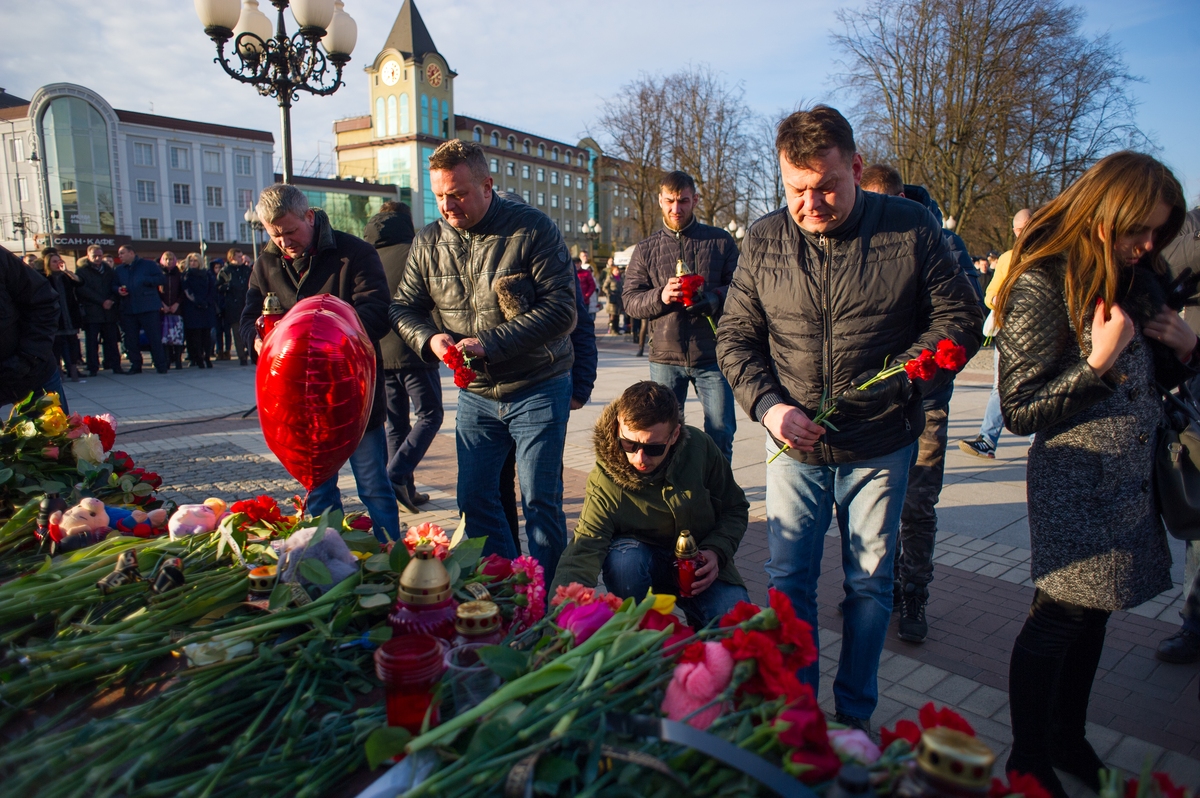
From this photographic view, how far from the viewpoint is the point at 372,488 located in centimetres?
385

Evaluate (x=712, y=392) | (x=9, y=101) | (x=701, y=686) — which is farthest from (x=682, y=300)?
(x=9, y=101)

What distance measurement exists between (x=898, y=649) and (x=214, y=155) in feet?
200

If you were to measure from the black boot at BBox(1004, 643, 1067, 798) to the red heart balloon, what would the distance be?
6.67 feet

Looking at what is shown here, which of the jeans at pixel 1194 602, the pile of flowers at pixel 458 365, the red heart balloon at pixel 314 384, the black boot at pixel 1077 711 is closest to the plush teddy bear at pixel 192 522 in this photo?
the red heart balloon at pixel 314 384

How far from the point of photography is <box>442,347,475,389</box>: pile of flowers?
3.04m

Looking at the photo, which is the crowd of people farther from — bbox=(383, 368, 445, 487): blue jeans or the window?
the window

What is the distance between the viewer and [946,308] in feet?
7.99

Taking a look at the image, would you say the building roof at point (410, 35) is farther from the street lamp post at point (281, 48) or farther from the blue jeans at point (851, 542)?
the blue jeans at point (851, 542)

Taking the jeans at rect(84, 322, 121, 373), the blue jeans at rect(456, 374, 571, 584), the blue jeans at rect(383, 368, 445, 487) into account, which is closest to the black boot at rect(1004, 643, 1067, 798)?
the blue jeans at rect(456, 374, 571, 584)

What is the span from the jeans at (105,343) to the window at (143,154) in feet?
149

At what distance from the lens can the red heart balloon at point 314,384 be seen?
1.86 meters

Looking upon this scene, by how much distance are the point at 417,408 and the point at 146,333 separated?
966 cm

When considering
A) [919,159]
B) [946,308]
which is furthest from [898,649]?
[919,159]

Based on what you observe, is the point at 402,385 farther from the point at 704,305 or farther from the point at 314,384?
the point at 314,384
